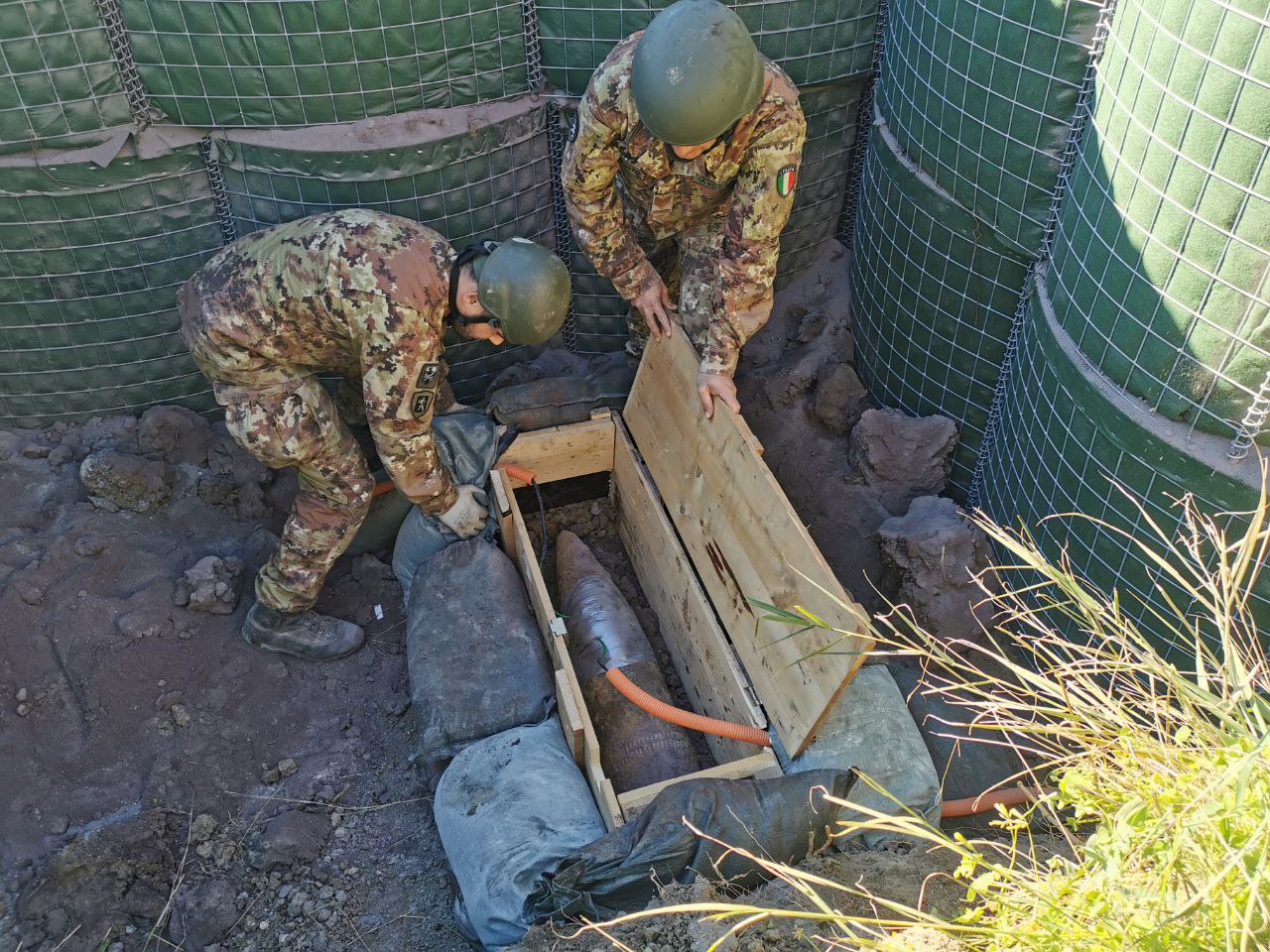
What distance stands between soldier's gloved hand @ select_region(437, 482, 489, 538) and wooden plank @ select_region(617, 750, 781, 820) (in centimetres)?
148

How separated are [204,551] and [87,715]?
92cm

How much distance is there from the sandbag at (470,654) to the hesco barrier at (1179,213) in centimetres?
246

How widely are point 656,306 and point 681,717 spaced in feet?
6.16

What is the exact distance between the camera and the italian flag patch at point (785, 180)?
13.2 feet

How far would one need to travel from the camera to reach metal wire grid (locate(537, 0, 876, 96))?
15.1 ft

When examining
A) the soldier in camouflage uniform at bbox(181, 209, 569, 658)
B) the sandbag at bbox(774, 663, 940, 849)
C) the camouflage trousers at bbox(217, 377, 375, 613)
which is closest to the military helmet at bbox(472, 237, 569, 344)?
the soldier in camouflage uniform at bbox(181, 209, 569, 658)

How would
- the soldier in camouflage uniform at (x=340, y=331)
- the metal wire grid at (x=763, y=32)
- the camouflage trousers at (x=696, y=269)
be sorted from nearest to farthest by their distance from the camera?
1. the soldier in camouflage uniform at (x=340, y=331)
2. the camouflage trousers at (x=696, y=269)
3. the metal wire grid at (x=763, y=32)

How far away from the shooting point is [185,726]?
424cm

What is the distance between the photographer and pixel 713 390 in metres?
4.23

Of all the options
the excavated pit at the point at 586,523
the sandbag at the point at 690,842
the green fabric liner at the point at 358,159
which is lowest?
the excavated pit at the point at 586,523

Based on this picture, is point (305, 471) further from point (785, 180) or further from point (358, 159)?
point (785, 180)

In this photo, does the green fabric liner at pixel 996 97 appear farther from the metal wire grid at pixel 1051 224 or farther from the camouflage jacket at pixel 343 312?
the camouflage jacket at pixel 343 312

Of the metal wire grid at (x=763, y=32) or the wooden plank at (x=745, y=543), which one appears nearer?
the wooden plank at (x=745, y=543)

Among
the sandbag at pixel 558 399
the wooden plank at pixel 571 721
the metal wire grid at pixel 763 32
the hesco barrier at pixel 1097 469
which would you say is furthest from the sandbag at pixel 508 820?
the metal wire grid at pixel 763 32
